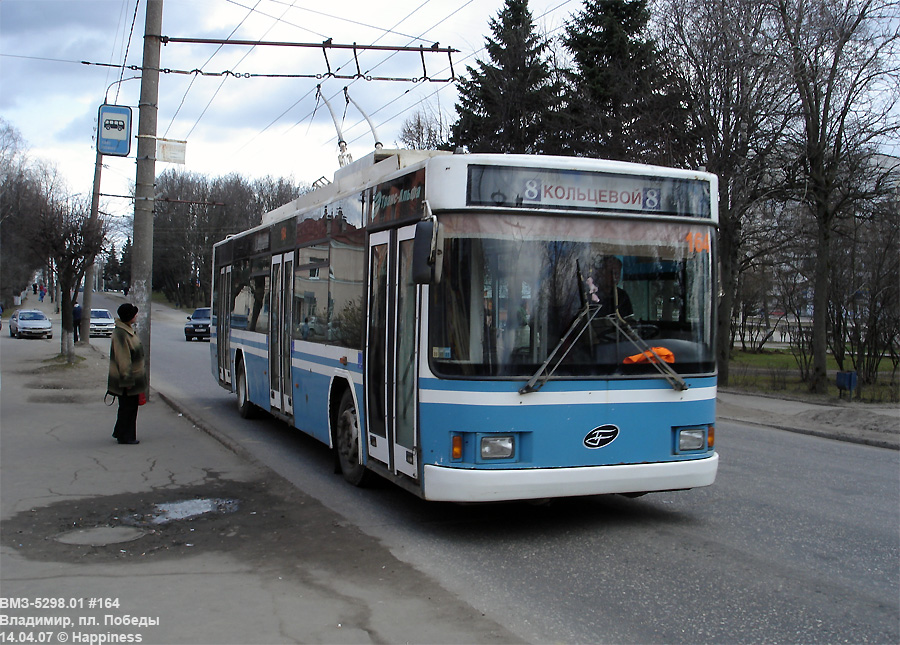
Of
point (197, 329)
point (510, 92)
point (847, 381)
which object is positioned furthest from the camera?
point (197, 329)

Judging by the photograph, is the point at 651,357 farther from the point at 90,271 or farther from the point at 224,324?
the point at 90,271

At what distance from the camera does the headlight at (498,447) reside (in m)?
6.20

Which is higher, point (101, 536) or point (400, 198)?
point (400, 198)

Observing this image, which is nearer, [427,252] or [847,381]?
[427,252]

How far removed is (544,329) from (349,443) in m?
3.01

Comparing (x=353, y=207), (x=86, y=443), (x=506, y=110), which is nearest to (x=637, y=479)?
(x=353, y=207)

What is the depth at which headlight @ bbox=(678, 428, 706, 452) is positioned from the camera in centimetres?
673

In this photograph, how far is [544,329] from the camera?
20.8 ft

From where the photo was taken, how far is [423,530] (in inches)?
270

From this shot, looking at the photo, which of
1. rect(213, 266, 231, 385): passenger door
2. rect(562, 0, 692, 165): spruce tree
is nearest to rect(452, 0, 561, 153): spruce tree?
rect(562, 0, 692, 165): spruce tree

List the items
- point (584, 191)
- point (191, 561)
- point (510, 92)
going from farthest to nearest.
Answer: point (510, 92) → point (584, 191) → point (191, 561)

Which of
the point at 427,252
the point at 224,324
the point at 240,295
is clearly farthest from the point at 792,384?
the point at 427,252

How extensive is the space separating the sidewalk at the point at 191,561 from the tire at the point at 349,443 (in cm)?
62

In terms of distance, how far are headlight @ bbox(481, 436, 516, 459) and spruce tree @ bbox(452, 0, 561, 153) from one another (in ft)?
86.1
